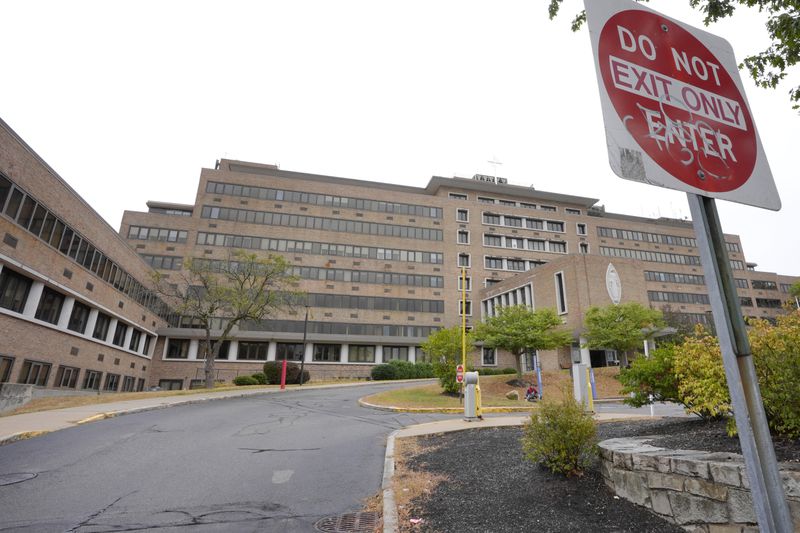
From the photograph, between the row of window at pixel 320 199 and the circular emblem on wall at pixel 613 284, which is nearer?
the circular emblem on wall at pixel 613 284

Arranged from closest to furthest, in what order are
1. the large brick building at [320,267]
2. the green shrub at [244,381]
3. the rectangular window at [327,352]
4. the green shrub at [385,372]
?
1. the large brick building at [320,267]
2. the green shrub at [244,381]
3. the green shrub at [385,372]
4. the rectangular window at [327,352]

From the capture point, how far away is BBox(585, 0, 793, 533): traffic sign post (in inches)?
62.4

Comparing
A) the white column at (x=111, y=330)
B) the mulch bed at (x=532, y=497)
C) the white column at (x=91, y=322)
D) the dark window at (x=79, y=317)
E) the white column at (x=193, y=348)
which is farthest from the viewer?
the white column at (x=193, y=348)

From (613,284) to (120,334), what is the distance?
138 ft

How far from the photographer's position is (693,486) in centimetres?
423

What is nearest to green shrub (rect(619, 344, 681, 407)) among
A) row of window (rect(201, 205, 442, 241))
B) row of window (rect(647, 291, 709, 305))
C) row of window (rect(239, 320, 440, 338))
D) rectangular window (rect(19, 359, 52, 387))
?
rectangular window (rect(19, 359, 52, 387))

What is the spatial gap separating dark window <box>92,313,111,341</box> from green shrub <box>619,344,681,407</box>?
101 feet

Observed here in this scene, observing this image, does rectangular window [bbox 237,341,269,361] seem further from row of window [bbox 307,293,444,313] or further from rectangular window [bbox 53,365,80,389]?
rectangular window [bbox 53,365,80,389]

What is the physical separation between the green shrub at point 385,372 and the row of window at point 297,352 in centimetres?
596

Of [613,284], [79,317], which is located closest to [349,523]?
[79,317]

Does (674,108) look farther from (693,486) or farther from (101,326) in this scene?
(101,326)

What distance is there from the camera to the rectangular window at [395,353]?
50.8 m

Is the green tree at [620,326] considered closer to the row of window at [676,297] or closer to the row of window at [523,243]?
the row of window at [523,243]

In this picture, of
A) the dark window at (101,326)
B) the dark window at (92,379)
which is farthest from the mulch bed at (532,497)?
the dark window at (101,326)
